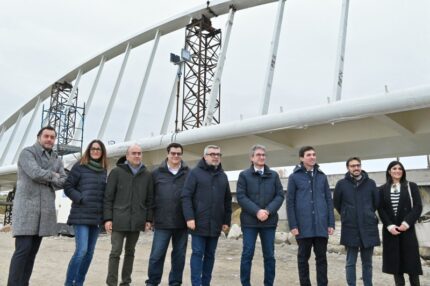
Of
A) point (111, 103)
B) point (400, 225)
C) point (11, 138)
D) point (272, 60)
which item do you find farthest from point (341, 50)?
point (11, 138)

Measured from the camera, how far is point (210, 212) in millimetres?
4203

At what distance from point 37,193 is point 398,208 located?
353 centimetres

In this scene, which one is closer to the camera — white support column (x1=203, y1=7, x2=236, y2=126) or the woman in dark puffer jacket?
the woman in dark puffer jacket

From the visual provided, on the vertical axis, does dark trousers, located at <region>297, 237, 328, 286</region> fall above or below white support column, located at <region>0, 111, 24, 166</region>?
below

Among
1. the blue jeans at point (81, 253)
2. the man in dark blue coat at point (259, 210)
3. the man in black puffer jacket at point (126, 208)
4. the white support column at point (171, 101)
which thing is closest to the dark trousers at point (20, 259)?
the blue jeans at point (81, 253)

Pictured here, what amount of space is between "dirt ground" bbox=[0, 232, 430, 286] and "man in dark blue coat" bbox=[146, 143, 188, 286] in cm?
96

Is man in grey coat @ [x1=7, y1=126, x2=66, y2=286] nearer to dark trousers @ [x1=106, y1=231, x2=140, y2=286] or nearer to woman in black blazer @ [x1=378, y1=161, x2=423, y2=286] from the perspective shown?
dark trousers @ [x1=106, y1=231, x2=140, y2=286]

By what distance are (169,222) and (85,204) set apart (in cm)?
83

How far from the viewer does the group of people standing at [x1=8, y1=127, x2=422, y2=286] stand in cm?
414

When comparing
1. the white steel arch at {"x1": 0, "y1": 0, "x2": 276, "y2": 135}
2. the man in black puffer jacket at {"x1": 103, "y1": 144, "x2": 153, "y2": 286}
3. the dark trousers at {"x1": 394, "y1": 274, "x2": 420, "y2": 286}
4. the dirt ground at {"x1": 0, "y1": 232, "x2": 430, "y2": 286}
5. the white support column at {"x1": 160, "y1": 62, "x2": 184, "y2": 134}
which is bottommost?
the dirt ground at {"x1": 0, "y1": 232, "x2": 430, "y2": 286}

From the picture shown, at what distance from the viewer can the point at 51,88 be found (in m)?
22.9

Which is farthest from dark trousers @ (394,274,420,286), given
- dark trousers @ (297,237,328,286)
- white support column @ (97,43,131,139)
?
white support column @ (97,43,131,139)

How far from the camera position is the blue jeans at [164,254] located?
4.18 m

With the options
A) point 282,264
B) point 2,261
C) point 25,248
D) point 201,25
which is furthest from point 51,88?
point 25,248
